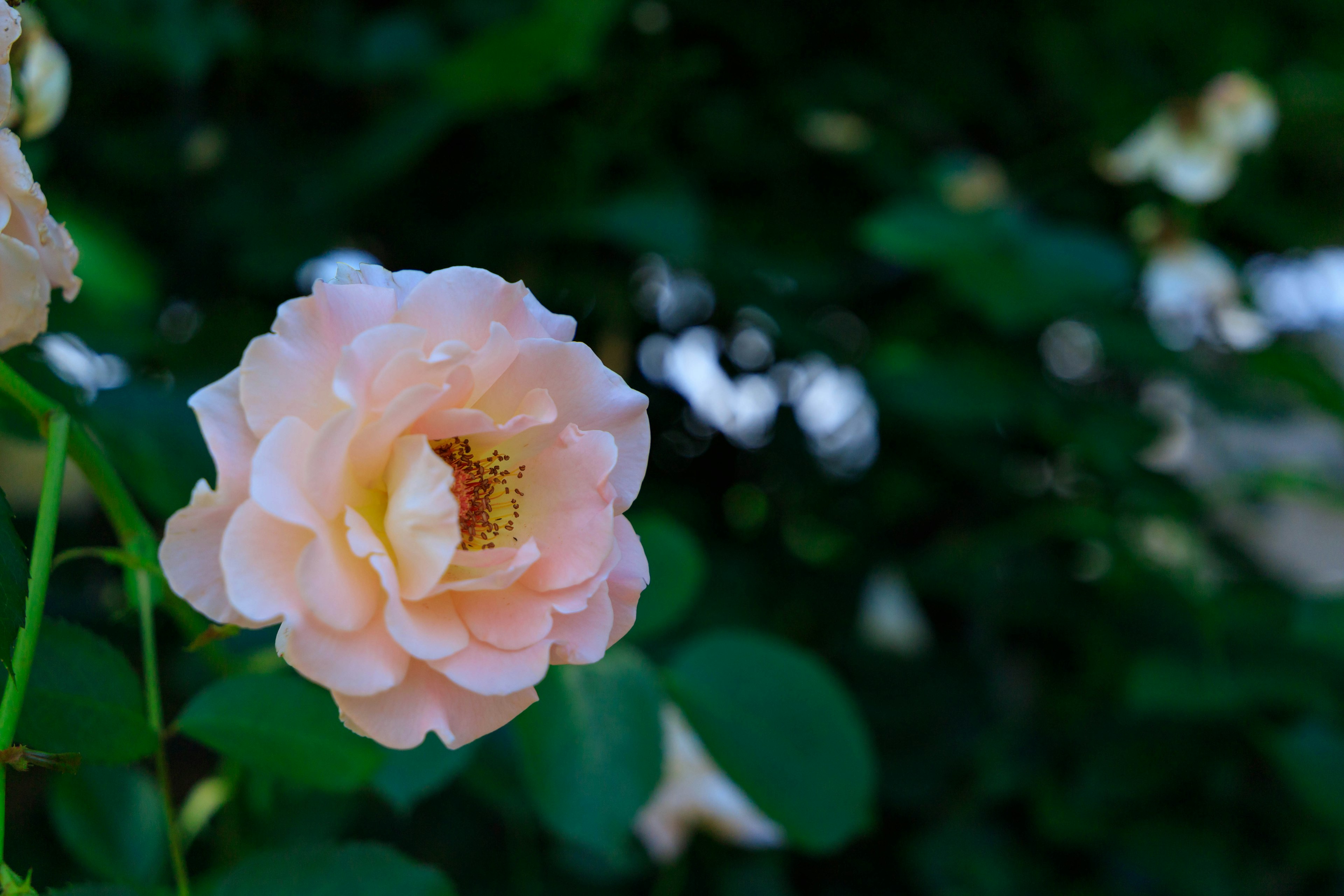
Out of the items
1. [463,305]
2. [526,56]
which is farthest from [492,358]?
[526,56]

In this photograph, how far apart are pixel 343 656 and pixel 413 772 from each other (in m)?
0.23

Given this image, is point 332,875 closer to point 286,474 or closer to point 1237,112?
point 286,474

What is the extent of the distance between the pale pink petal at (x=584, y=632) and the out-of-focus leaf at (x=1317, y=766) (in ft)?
3.65

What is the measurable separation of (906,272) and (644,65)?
47cm

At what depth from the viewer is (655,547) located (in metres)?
0.70

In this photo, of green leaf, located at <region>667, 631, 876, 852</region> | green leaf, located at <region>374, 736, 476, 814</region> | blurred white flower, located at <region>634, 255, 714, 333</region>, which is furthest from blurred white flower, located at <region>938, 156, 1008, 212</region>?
green leaf, located at <region>374, 736, 476, 814</region>

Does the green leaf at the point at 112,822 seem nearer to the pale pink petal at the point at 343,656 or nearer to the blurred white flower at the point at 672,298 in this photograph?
the pale pink petal at the point at 343,656

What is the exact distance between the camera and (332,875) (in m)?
0.38

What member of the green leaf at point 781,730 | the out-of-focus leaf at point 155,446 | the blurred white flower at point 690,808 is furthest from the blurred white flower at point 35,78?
the blurred white flower at point 690,808

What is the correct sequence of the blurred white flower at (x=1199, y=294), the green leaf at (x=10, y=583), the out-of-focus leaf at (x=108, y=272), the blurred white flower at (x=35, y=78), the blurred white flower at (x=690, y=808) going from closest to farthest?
the green leaf at (x=10, y=583) < the blurred white flower at (x=35, y=78) < the out-of-focus leaf at (x=108, y=272) < the blurred white flower at (x=690, y=808) < the blurred white flower at (x=1199, y=294)

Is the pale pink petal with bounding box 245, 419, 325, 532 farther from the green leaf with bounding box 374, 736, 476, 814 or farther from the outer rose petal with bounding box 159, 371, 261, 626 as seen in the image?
the green leaf with bounding box 374, 736, 476, 814

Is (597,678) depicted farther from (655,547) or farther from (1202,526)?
(1202,526)

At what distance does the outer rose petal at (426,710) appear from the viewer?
0.91 feet

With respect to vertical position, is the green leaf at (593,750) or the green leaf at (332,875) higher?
the green leaf at (332,875)
